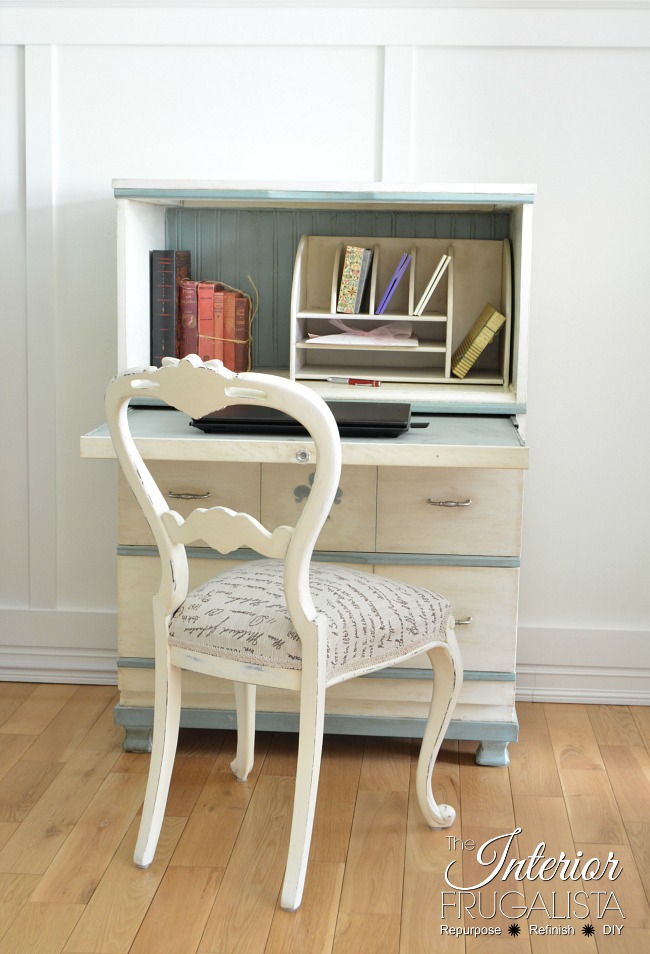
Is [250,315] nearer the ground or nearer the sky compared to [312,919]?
nearer the sky

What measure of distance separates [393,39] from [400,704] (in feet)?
5.40

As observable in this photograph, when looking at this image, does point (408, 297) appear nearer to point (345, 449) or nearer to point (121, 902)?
point (345, 449)

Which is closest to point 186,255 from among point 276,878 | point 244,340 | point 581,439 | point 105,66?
point 244,340

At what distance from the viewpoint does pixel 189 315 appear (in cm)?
256

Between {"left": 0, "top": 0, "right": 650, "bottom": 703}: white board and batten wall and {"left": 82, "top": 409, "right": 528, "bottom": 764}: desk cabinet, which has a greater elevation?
{"left": 0, "top": 0, "right": 650, "bottom": 703}: white board and batten wall

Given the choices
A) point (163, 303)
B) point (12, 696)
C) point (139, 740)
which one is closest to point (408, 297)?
point (163, 303)

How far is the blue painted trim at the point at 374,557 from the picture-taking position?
236cm

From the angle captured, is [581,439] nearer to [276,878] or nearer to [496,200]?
[496,200]

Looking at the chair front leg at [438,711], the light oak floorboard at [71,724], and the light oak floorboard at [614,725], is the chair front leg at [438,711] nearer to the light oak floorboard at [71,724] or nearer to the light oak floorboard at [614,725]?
the light oak floorboard at [614,725]

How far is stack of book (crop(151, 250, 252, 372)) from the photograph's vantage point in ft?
8.32

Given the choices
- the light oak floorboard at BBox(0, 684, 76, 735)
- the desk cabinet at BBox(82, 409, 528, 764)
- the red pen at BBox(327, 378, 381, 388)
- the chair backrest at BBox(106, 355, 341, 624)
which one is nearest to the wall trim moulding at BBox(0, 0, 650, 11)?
the red pen at BBox(327, 378, 381, 388)

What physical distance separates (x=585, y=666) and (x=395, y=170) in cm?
142

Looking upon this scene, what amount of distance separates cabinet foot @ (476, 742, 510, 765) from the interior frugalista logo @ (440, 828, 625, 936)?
36 centimetres

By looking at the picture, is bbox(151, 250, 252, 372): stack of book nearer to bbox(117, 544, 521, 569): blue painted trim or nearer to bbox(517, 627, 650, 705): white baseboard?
bbox(117, 544, 521, 569): blue painted trim
